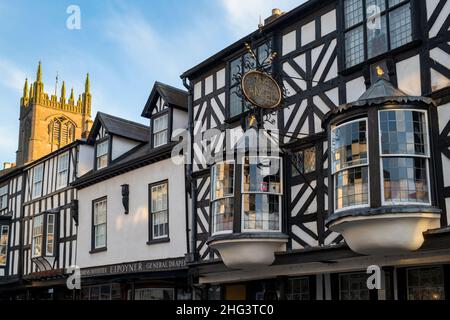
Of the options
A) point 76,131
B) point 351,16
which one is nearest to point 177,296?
point 351,16

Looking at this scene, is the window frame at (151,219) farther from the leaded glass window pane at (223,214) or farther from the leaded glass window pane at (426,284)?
the leaded glass window pane at (426,284)

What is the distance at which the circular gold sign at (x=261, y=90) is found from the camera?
12.9 meters

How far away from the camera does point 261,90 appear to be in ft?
43.4

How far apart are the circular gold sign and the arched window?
2547 inches

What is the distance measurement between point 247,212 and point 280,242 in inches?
40.8

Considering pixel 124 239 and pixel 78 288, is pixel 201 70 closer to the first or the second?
pixel 124 239

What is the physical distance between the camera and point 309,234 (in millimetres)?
13195

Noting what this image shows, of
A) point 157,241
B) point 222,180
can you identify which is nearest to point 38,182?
point 157,241

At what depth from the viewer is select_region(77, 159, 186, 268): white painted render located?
58.1ft

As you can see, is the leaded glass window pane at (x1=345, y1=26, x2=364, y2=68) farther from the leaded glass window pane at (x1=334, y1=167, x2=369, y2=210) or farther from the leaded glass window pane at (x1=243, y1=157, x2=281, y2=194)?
the leaded glass window pane at (x1=243, y1=157, x2=281, y2=194)

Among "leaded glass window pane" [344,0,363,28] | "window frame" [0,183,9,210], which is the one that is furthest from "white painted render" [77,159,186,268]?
"window frame" [0,183,9,210]

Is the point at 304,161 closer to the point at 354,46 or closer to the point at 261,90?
the point at 261,90

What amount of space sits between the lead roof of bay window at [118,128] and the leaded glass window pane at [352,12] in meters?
11.6

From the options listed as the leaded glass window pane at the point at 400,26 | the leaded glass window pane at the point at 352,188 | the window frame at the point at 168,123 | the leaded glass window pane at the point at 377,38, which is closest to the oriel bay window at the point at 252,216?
the leaded glass window pane at the point at 352,188
